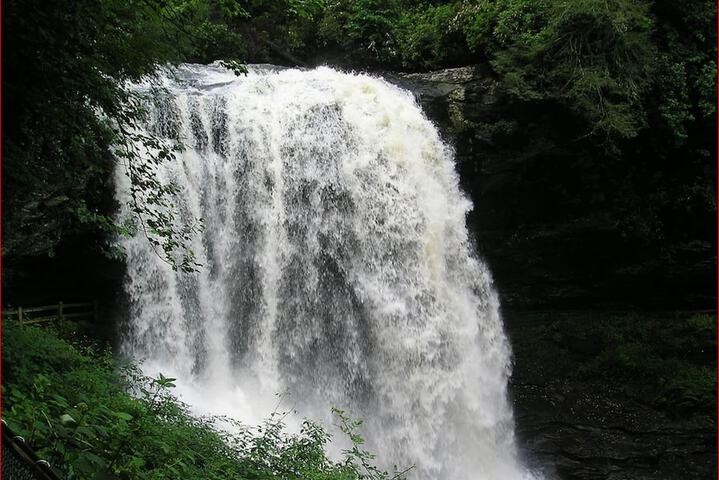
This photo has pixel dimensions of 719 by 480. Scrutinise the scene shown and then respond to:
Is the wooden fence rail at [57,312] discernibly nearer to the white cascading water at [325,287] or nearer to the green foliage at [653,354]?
the white cascading water at [325,287]

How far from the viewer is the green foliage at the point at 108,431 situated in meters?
2.87

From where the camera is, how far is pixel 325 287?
33.3ft

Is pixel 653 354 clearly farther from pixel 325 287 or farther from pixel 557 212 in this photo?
pixel 325 287

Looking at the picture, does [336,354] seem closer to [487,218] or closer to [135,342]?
[135,342]

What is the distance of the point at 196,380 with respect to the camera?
32.0 ft

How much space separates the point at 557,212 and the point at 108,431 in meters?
11.6

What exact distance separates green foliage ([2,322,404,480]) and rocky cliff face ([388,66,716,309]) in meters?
7.87

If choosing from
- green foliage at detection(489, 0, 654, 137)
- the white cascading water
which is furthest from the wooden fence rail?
green foliage at detection(489, 0, 654, 137)

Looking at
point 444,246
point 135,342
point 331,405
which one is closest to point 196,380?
point 135,342

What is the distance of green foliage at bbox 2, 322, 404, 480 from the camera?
9.40 ft

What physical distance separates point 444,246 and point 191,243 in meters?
4.76

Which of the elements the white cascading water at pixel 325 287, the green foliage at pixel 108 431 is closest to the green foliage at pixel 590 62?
the white cascading water at pixel 325 287

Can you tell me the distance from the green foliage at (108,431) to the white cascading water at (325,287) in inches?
99.5

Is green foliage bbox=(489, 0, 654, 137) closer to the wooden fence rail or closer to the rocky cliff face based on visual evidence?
the rocky cliff face
